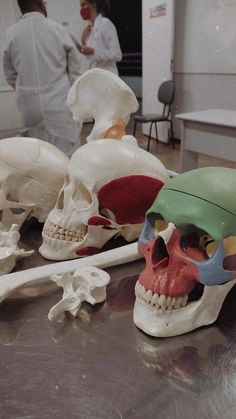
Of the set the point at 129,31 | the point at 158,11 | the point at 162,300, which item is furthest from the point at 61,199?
the point at 158,11

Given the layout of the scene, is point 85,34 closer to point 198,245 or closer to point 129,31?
point 129,31

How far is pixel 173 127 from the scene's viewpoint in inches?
150

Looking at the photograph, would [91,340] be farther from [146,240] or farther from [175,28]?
[175,28]

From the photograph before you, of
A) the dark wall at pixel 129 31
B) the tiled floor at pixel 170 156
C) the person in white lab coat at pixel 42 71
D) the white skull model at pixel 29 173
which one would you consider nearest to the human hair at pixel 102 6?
the dark wall at pixel 129 31

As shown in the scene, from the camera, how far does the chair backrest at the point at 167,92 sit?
343cm

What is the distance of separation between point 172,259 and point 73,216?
0.91 ft

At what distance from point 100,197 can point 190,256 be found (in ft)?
0.87

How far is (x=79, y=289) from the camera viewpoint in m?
0.71

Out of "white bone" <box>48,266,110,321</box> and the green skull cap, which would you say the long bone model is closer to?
"white bone" <box>48,266,110,321</box>

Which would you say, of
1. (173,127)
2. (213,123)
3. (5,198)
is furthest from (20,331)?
(173,127)

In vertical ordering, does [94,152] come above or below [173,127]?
above

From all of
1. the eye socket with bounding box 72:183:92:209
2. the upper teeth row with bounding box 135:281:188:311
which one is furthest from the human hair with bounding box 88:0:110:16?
the upper teeth row with bounding box 135:281:188:311

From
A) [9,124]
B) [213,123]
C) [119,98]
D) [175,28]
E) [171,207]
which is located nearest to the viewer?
[171,207]

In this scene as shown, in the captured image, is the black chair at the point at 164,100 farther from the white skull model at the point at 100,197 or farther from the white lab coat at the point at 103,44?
the white skull model at the point at 100,197
